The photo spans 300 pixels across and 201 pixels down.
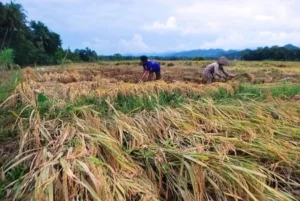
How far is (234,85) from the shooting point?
6430mm

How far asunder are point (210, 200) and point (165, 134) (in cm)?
97

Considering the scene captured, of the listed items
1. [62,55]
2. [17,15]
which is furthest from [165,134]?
[17,15]

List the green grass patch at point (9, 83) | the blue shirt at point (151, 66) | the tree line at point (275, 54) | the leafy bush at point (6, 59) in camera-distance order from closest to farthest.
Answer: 1. the leafy bush at point (6, 59)
2. the green grass patch at point (9, 83)
3. the blue shirt at point (151, 66)
4. the tree line at point (275, 54)

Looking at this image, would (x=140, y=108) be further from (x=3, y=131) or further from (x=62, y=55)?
(x=3, y=131)

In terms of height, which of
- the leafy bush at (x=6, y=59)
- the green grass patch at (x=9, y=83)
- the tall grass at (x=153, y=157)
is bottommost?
the tall grass at (x=153, y=157)

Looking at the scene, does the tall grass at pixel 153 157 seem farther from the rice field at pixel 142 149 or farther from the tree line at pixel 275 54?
the tree line at pixel 275 54

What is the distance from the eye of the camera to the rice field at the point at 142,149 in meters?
2.78

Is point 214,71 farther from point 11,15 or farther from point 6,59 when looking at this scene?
point 11,15

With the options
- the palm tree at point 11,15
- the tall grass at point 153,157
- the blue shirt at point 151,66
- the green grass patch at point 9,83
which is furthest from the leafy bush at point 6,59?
the palm tree at point 11,15

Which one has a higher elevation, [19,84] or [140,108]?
[19,84]

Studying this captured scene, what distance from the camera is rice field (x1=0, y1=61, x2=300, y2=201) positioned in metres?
2.78

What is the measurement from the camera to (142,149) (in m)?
3.46

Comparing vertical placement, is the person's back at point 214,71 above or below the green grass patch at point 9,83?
below

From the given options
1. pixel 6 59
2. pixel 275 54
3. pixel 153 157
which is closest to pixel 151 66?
pixel 6 59
